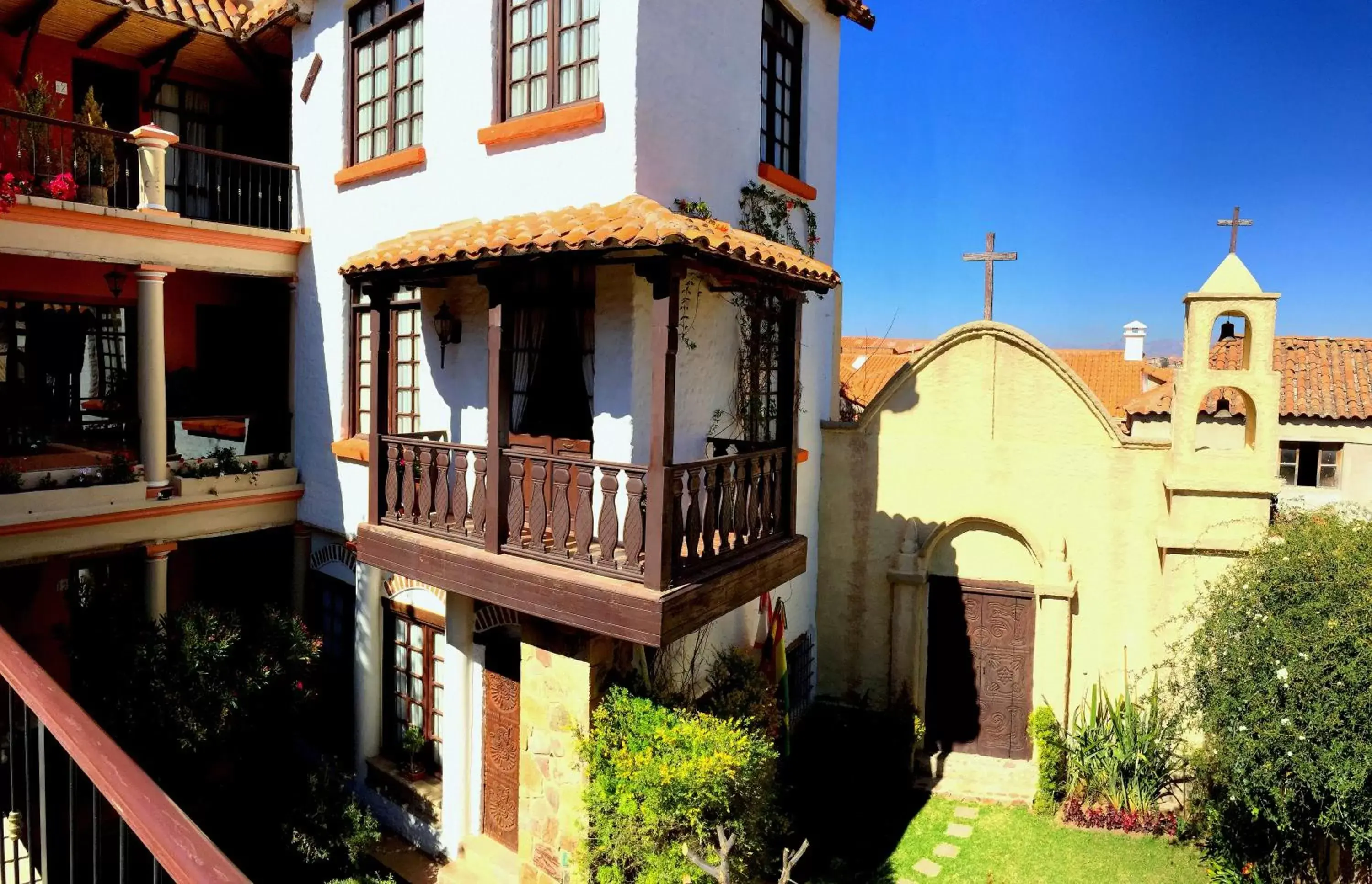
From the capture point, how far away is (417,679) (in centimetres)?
956

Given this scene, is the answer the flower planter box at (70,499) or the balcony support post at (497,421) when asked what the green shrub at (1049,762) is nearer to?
the balcony support post at (497,421)

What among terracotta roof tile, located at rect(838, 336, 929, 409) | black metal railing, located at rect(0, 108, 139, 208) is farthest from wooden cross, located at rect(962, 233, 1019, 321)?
black metal railing, located at rect(0, 108, 139, 208)

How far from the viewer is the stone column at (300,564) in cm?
1077

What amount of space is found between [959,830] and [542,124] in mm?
8867

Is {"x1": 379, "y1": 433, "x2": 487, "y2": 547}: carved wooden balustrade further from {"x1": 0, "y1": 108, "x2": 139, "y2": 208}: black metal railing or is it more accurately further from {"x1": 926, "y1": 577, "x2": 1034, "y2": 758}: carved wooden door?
{"x1": 926, "y1": 577, "x2": 1034, "y2": 758}: carved wooden door

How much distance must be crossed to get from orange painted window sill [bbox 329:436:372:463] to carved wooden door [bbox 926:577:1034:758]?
732cm

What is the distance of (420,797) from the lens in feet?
29.3

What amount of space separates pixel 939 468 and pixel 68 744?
383 inches

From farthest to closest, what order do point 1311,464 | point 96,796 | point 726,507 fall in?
point 1311,464
point 726,507
point 96,796

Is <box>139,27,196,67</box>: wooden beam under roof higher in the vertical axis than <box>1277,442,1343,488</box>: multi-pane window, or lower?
higher

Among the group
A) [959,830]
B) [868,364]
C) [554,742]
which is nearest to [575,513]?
[554,742]

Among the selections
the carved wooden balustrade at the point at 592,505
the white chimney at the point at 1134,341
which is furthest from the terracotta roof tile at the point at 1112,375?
the carved wooden balustrade at the point at 592,505

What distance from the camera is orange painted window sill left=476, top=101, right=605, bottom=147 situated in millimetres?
6895

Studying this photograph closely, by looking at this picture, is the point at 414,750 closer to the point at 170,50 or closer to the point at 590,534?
the point at 590,534
